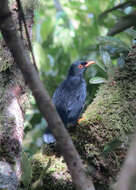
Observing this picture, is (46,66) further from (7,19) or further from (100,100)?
(7,19)

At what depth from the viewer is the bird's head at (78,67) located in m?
5.39

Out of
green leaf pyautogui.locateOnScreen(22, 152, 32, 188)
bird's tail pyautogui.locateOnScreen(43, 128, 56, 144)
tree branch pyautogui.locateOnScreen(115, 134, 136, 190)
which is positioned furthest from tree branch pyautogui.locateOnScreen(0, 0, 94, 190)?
bird's tail pyautogui.locateOnScreen(43, 128, 56, 144)

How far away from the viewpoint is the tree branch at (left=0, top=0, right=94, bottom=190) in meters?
1.52

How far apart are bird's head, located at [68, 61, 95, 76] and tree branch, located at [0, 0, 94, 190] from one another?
378cm

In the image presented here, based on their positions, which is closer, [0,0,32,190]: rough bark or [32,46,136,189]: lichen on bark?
[0,0,32,190]: rough bark

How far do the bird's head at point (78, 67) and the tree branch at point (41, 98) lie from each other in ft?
12.4

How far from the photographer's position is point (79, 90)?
15.2ft


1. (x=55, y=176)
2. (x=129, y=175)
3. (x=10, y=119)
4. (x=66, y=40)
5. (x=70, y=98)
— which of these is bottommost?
(x=55, y=176)

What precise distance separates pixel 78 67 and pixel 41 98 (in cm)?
395

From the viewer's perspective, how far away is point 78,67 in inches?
215

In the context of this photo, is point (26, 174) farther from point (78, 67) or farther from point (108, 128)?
point (78, 67)

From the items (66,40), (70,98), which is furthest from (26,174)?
(66,40)

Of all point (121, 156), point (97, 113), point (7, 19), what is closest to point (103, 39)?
point (97, 113)

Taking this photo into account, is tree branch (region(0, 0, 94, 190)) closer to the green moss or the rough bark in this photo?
the rough bark
